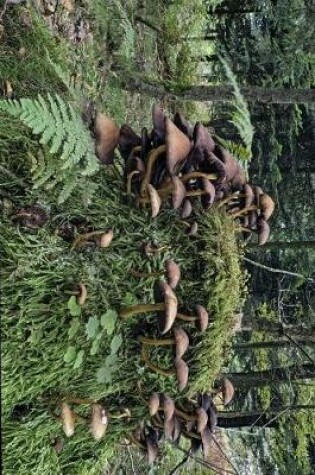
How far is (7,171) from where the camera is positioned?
2.49 m

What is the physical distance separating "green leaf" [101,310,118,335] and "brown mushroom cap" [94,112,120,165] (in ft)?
2.45

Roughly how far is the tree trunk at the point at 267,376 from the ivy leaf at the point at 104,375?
349 centimetres

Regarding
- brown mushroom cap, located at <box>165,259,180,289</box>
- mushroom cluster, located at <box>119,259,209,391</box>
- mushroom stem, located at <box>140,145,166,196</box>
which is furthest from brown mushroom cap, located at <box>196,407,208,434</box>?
mushroom stem, located at <box>140,145,166,196</box>

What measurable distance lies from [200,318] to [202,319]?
1cm

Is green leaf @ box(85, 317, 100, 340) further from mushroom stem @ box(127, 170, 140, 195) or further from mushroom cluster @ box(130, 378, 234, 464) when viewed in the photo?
mushroom stem @ box(127, 170, 140, 195)

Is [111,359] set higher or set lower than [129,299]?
lower

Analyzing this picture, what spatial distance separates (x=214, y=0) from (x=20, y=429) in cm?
610

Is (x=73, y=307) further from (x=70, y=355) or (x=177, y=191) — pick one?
(x=177, y=191)

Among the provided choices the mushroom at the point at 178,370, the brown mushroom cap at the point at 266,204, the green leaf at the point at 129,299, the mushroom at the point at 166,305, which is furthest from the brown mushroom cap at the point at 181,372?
the brown mushroom cap at the point at 266,204

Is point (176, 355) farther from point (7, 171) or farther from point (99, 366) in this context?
point (7, 171)

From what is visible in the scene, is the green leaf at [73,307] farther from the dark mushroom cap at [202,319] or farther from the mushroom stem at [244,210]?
the mushroom stem at [244,210]

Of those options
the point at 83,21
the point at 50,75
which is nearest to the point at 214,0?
the point at 83,21

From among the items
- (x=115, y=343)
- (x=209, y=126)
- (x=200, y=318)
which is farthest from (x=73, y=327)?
(x=209, y=126)

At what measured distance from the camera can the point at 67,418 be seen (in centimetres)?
248
